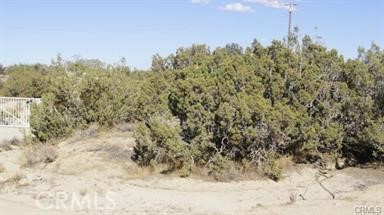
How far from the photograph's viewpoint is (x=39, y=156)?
17.0 metres

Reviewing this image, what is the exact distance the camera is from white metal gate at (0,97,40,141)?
1044 inches

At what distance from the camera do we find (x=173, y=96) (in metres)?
16.0

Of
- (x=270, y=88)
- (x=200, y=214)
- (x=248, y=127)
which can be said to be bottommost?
(x=200, y=214)

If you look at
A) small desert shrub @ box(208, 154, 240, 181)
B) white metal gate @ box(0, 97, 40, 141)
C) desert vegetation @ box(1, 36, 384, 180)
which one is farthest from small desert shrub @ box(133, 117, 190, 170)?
white metal gate @ box(0, 97, 40, 141)

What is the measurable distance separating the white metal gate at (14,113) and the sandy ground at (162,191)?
10.4 m

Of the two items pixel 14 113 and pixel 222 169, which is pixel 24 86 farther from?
pixel 222 169

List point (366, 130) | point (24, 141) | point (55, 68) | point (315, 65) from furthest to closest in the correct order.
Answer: point (55, 68)
point (24, 141)
point (315, 65)
point (366, 130)

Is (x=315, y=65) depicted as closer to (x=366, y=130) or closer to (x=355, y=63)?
(x=355, y=63)

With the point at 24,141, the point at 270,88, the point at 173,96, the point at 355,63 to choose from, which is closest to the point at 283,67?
the point at 270,88

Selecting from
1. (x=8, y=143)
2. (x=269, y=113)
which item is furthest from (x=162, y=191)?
(x=8, y=143)

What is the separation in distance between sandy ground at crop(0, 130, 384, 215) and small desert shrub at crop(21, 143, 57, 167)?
1.13 ft

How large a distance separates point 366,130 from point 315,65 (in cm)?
247

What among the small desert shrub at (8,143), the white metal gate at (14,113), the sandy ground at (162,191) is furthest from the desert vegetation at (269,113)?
the white metal gate at (14,113)

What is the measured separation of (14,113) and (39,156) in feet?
40.9
